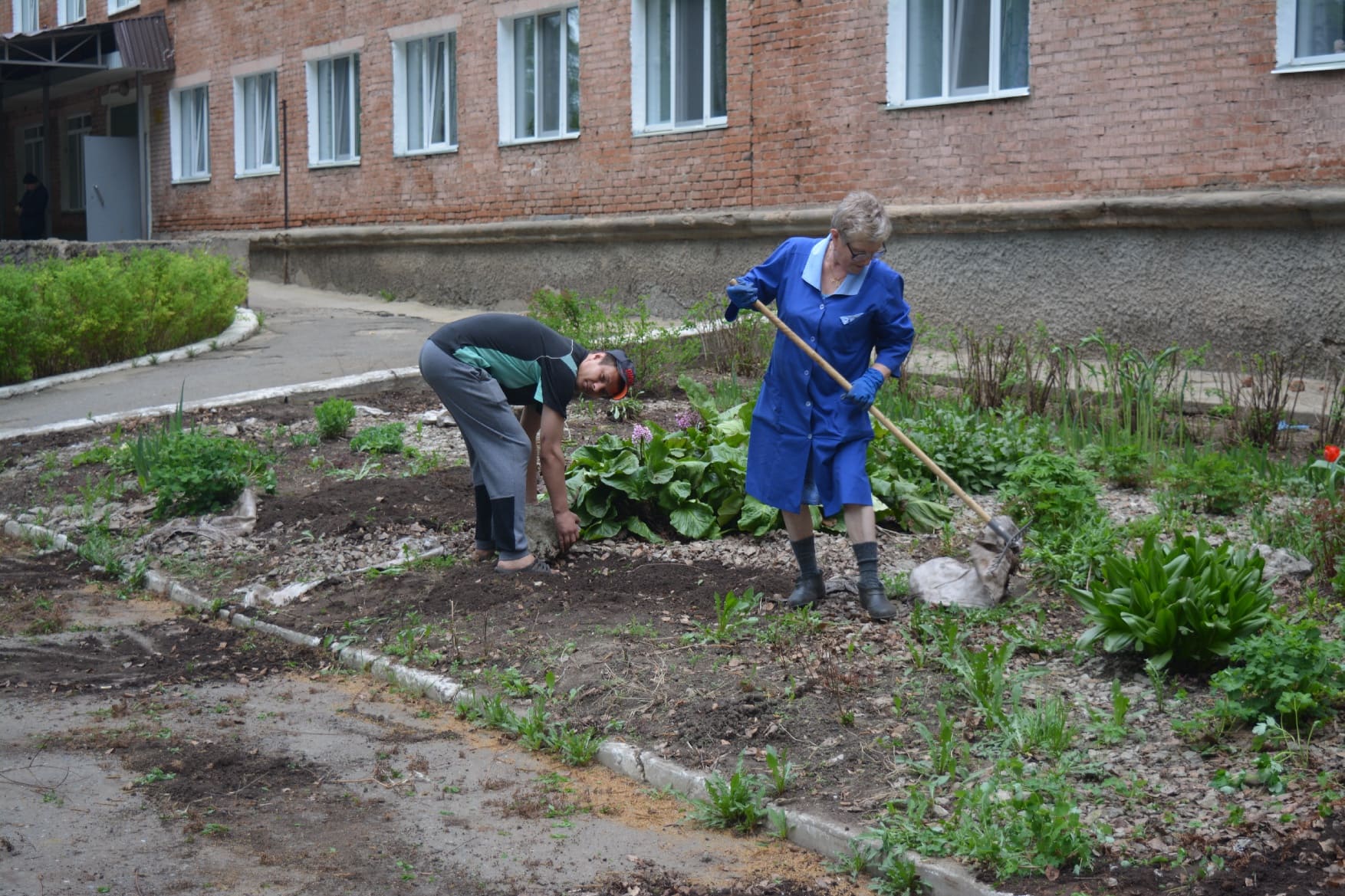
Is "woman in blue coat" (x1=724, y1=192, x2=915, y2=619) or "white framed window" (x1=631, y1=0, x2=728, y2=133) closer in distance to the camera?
"woman in blue coat" (x1=724, y1=192, x2=915, y2=619)

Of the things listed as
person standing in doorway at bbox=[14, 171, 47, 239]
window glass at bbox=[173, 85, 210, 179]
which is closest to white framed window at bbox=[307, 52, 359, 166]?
window glass at bbox=[173, 85, 210, 179]

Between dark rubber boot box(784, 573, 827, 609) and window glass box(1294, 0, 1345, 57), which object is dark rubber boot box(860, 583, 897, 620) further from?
window glass box(1294, 0, 1345, 57)

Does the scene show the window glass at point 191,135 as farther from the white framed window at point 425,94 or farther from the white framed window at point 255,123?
the white framed window at point 425,94

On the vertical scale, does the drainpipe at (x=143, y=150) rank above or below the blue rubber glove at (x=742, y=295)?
above

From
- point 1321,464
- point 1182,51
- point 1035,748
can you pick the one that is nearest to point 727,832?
point 1035,748

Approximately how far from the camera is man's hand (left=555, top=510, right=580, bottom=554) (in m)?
6.27

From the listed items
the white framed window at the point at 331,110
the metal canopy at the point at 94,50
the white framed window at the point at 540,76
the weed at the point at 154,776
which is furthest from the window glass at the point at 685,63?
the metal canopy at the point at 94,50

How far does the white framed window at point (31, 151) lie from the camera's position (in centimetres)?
2928

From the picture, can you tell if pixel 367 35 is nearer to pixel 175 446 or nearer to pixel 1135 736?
pixel 175 446

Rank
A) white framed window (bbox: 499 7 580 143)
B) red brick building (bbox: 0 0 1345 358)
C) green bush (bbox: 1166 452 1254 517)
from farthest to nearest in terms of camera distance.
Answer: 1. white framed window (bbox: 499 7 580 143)
2. red brick building (bbox: 0 0 1345 358)
3. green bush (bbox: 1166 452 1254 517)

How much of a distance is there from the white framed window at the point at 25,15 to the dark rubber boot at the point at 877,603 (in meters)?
29.4

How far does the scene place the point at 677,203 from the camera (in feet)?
48.1

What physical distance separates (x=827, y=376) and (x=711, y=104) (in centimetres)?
955

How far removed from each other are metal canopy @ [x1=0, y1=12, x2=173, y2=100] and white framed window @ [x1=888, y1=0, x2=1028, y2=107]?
15772 mm
